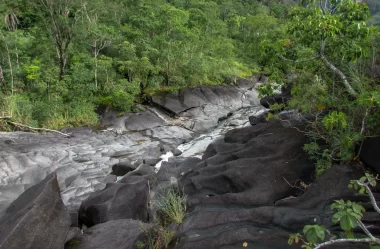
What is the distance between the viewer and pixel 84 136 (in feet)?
38.2

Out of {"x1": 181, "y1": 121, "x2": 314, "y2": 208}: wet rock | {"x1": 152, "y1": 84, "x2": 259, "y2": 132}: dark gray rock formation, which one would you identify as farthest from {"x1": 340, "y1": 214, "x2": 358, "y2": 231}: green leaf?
{"x1": 152, "y1": 84, "x2": 259, "y2": 132}: dark gray rock formation

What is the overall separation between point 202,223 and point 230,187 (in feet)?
4.94

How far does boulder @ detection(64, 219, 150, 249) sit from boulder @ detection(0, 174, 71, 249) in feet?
1.34

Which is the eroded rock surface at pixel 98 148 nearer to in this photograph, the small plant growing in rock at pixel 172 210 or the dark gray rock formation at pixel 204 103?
the dark gray rock formation at pixel 204 103

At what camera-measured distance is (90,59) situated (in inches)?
579

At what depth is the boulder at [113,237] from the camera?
4605mm

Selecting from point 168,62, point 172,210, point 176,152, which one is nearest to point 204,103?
point 168,62

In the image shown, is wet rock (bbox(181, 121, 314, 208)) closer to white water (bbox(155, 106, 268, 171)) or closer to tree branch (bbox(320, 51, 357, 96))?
tree branch (bbox(320, 51, 357, 96))

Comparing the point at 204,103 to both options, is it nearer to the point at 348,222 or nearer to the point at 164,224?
the point at 164,224

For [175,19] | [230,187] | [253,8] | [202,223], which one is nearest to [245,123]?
[175,19]

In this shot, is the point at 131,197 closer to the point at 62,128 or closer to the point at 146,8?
the point at 62,128

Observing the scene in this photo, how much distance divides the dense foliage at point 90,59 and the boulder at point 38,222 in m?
7.73

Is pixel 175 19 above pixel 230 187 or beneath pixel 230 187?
above

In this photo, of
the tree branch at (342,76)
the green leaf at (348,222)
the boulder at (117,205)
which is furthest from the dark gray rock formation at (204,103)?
the green leaf at (348,222)
